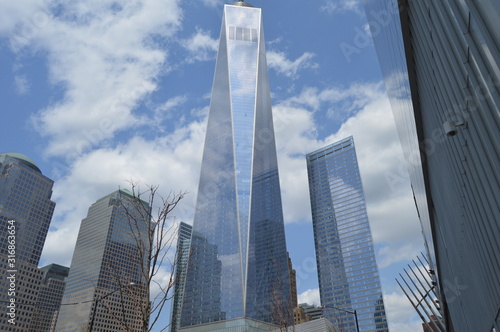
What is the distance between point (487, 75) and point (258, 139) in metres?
157

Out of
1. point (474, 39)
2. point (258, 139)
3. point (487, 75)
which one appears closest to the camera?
point (487, 75)

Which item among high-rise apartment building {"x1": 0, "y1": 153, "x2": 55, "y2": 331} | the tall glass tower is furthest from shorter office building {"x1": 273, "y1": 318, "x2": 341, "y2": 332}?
high-rise apartment building {"x1": 0, "y1": 153, "x2": 55, "y2": 331}

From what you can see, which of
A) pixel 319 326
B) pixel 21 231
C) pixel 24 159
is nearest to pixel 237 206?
pixel 21 231

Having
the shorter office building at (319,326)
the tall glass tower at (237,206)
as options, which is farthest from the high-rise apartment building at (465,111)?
the tall glass tower at (237,206)

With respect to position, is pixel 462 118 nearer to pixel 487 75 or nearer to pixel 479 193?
pixel 479 193

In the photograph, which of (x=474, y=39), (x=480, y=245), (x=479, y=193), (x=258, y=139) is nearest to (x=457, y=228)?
(x=480, y=245)

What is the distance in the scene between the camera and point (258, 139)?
162 meters

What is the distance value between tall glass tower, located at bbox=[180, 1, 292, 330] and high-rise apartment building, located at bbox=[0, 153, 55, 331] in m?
63.2

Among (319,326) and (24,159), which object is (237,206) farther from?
(24,159)

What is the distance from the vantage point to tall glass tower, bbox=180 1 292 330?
144 meters

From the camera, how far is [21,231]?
520 ft

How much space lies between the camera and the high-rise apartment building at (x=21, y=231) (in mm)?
139250

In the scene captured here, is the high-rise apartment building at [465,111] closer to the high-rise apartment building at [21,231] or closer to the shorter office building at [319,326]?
the shorter office building at [319,326]

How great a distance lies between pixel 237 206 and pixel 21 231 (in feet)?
319
